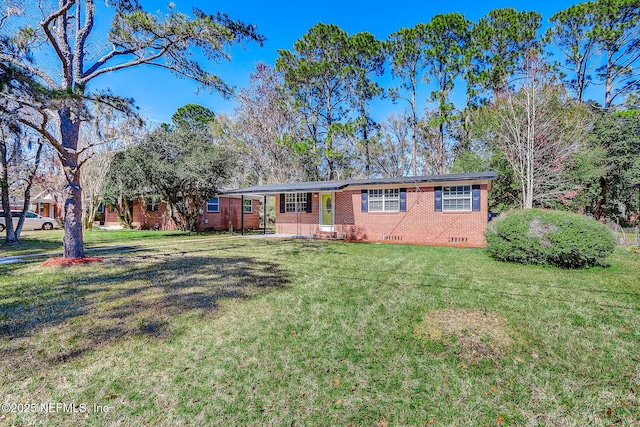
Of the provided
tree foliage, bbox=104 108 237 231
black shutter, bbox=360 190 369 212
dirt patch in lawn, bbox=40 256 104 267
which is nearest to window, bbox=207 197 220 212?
tree foliage, bbox=104 108 237 231

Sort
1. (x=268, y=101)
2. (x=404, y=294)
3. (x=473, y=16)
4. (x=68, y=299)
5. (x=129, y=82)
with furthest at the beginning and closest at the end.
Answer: (x=268, y=101)
(x=473, y=16)
(x=129, y=82)
(x=404, y=294)
(x=68, y=299)

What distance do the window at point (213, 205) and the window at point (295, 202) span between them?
658 cm

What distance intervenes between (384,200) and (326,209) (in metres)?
3.26

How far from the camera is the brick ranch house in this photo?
11711mm

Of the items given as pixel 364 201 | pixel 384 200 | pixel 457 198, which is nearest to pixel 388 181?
pixel 384 200

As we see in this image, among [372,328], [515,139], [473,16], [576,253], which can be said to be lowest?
[372,328]

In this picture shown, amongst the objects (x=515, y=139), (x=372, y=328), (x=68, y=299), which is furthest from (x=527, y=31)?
(x=68, y=299)

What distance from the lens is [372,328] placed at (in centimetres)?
386

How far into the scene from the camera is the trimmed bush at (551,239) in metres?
7.09

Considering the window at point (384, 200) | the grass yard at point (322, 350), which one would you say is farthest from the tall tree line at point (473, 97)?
the grass yard at point (322, 350)

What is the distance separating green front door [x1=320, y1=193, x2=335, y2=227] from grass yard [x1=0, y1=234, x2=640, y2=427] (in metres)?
9.05

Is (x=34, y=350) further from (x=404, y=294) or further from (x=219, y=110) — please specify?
(x=219, y=110)

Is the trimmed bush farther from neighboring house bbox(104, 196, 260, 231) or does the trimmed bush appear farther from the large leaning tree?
neighboring house bbox(104, 196, 260, 231)

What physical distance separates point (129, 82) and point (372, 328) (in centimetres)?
1270
